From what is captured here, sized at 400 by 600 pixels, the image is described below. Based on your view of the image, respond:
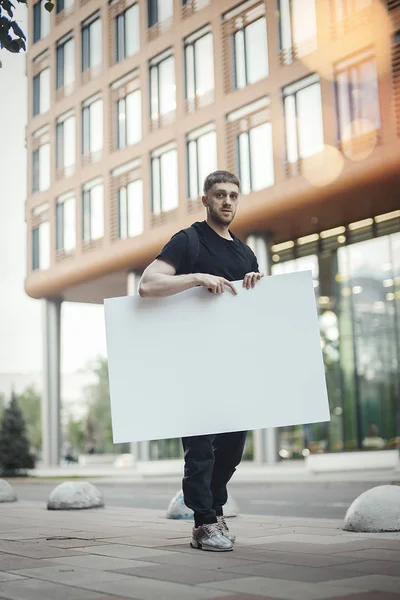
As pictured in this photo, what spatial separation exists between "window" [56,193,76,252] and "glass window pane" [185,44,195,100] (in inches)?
318

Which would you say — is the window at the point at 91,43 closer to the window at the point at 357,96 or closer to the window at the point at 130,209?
the window at the point at 130,209

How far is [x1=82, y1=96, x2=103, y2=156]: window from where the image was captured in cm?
3512

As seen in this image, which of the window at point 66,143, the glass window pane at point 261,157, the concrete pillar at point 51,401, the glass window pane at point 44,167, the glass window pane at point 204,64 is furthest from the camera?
the glass window pane at point 44,167

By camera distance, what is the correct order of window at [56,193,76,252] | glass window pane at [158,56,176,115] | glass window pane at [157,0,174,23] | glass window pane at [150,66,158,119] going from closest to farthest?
glass window pane at [158,56,176,115]
glass window pane at [157,0,174,23]
glass window pane at [150,66,158,119]
window at [56,193,76,252]

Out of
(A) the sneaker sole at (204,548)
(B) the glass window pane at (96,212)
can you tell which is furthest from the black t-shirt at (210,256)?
(B) the glass window pane at (96,212)

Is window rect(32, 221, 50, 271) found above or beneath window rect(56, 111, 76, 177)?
beneath

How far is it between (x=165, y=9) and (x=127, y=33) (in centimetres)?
269

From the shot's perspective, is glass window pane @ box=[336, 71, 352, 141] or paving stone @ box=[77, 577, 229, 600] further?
glass window pane @ box=[336, 71, 352, 141]

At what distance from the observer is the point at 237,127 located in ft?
92.4

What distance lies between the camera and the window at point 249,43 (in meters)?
27.5

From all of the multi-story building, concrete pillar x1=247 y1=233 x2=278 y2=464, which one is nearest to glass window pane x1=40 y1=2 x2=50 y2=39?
the multi-story building

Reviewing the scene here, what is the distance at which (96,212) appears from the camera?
1363 inches

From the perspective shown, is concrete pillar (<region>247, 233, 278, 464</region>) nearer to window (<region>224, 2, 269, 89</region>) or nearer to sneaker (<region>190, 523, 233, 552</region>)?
window (<region>224, 2, 269, 89</region>)

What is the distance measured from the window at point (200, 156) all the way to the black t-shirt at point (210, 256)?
23508 mm
